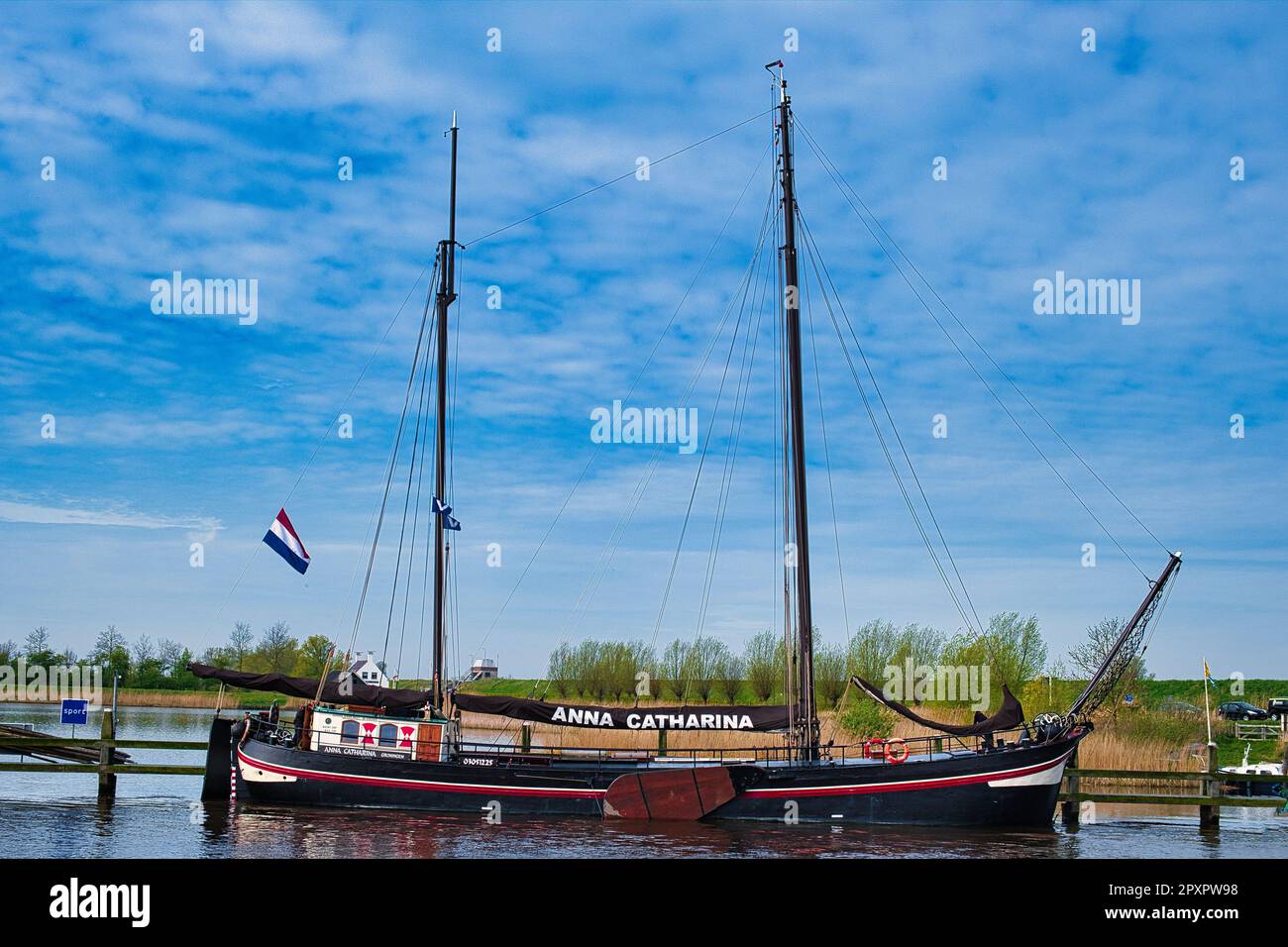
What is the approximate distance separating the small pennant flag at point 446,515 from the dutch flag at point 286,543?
4.35 m

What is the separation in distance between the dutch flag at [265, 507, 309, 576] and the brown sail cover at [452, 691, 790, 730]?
8556 millimetres

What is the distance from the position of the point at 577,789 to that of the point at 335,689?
8.82 metres

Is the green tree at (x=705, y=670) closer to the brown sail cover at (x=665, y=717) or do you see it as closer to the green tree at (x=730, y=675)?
the green tree at (x=730, y=675)

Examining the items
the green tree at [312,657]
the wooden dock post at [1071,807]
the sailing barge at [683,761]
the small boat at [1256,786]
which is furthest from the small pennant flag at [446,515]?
the green tree at [312,657]

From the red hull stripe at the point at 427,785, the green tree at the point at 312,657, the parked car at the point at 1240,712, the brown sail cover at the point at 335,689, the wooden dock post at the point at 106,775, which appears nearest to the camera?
the red hull stripe at the point at 427,785

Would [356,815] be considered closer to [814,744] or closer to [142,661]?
[814,744]


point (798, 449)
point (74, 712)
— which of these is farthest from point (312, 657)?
point (798, 449)

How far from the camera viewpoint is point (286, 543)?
112ft

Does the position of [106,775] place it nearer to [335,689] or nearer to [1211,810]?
[335,689]

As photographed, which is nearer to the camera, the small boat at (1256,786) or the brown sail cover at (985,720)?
the brown sail cover at (985,720)

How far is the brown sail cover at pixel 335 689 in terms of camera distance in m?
35.0

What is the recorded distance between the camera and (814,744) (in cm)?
3216
